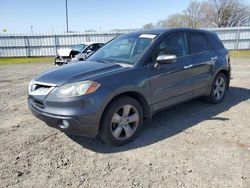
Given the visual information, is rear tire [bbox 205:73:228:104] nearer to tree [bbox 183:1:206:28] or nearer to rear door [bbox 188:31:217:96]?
rear door [bbox 188:31:217:96]

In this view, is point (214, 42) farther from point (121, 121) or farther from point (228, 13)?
point (228, 13)

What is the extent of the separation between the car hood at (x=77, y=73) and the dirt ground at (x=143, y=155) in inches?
42.0

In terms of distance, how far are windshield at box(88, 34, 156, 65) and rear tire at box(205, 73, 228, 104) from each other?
2167 mm

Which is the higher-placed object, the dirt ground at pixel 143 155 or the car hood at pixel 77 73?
the car hood at pixel 77 73

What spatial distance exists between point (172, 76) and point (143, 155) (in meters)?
1.56

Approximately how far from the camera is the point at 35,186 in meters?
2.79

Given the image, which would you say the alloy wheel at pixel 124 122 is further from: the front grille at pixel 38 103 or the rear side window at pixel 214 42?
the rear side window at pixel 214 42

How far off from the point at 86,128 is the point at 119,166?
685 millimetres

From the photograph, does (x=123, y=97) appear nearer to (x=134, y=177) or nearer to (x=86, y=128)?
(x=86, y=128)

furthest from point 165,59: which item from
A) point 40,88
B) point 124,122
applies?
point 40,88

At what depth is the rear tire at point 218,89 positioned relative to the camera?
5.45 meters

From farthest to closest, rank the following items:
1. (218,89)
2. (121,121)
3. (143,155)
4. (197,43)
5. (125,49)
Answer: (218,89) < (197,43) < (125,49) < (121,121) < (143,155)

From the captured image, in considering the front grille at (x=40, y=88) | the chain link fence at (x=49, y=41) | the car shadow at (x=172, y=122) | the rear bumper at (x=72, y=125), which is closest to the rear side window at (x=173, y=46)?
the car shadow at (x=172, y=122)

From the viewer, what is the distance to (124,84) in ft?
11.5
